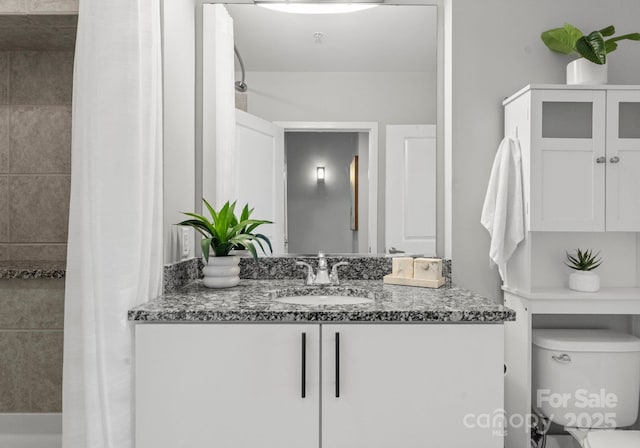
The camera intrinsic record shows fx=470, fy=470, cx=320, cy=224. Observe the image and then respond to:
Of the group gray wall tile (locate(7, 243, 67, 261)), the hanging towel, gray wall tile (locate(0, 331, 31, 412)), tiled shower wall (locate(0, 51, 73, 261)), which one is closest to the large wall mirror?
the hanging towel

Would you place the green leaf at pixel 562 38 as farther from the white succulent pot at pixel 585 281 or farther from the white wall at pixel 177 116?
the white wall at pixel 177 116

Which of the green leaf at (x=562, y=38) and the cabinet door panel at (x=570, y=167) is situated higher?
the green leaf at (x=562, y=38)

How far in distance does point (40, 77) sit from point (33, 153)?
403mm

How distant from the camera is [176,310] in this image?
4.68ft

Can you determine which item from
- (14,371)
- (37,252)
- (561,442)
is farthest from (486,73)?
(14,371)

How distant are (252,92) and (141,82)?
28.0 inches

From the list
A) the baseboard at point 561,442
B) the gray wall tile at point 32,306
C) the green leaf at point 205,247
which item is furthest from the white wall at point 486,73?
the gray wall tile at point 32,306

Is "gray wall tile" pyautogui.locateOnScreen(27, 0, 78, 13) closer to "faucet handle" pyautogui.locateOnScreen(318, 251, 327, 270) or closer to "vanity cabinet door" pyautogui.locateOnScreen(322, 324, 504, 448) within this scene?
"faucet handle" pyautogui.locateOnScreen(318, 251, 327, 270)

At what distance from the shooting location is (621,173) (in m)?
1.93

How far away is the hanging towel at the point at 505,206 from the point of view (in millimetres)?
1947

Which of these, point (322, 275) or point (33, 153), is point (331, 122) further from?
point (33, 153)

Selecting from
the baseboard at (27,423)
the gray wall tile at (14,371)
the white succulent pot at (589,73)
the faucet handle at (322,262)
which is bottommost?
the baseboard at (27,423)

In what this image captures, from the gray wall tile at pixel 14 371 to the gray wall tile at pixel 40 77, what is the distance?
122cm

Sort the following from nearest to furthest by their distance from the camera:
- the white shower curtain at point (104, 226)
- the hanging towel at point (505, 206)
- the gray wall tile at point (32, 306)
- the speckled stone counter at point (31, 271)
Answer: the white shower curtain at point (104, 226), the hanging towel at point (505, 206), the speckled stone counter at point (31, 271), the gray wall tile at point (32, 306)
